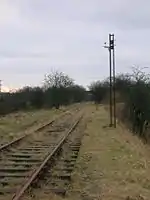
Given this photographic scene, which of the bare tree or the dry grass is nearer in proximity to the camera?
the dry grass

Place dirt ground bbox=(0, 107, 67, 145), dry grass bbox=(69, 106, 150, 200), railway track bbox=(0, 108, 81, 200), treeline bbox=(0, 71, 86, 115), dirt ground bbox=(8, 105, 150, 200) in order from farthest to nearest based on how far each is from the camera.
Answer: treeline bbox=(0, 71, 86, 115)
dirt ground bbox=(0, 107, 67, 145)
railway track bbox=(0, 108, 81, 200)
dry grass bbox=(69, 106, 150, 200)
dirt ground bbox=(8, 105, 150, 200)

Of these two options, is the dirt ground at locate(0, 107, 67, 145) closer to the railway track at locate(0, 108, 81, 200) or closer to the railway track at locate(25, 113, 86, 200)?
the railway track at locate(0, 108, 81, 200)

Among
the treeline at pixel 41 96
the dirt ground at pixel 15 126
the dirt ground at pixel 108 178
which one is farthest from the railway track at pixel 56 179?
the treeline at pixel 41 96

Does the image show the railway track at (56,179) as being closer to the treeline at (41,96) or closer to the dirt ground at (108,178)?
the dirt ground at (108,178)

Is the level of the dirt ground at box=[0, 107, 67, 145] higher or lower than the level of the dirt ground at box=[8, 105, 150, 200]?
lower

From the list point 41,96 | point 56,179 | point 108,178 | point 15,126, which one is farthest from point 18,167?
point 41,96

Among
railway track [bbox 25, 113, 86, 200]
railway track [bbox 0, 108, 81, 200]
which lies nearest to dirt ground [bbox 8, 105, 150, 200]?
railway track [bbox 25, 113, 86, 200]

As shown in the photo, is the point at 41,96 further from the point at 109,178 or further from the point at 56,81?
the point at 109,178

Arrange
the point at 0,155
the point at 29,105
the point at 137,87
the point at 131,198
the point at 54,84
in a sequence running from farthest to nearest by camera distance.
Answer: the point at 54,84, the point at 29,105, the point at 137,87, the point at 0,155, the point at 131,198

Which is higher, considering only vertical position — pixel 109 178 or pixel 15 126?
pixel 109 178

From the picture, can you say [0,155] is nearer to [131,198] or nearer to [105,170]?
[105,170]

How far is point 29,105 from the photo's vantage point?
292ft

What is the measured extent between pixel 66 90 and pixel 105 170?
3734 inches

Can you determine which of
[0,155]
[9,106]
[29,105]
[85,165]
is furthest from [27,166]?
[29,105]
